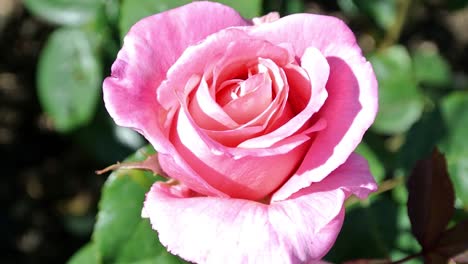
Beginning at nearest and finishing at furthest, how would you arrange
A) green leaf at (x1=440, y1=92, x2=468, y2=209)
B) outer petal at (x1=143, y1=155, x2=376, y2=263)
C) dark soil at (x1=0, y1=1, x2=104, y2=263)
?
1. outer petal at (x1=143, y1=155, x2=376, y2=263)
2. green leaf at (x1=440, y1=92, x2=468, y2=209)
3. dark soil at (x1=0, y1=1, x2=104, y2=263)

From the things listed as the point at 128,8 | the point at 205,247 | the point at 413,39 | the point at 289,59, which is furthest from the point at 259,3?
the point at 413,39

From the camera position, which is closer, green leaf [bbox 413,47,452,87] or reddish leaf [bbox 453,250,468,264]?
reddish leaf [bbox 453,250,468,264]

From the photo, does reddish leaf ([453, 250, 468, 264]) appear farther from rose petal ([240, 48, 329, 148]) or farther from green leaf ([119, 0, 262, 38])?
green leaf ([119, 0, 262, 38])

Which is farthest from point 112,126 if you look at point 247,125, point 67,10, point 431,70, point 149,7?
point 247,125

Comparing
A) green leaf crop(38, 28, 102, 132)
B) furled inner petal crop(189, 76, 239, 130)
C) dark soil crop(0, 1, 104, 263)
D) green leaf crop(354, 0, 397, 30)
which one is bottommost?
dark soil crop(0, 1, 104, 263)

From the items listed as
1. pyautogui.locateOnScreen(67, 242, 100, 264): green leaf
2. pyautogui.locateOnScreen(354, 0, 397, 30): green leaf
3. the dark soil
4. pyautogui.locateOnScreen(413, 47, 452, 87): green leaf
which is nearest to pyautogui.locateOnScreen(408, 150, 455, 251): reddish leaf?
pyautogui.locateOnScreen(67, 242, 100, 264): green leaf

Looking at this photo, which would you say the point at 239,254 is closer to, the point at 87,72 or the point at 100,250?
the point at 100,250

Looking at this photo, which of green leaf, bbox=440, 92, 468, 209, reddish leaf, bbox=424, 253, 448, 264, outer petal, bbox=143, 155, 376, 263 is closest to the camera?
outer petal, bbox=143, 155, 376, 263
